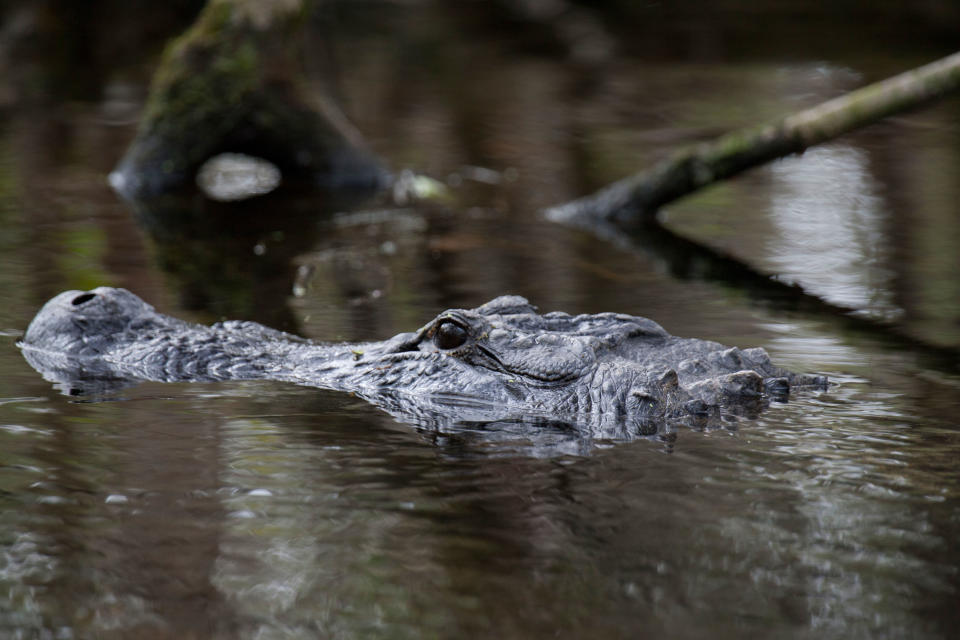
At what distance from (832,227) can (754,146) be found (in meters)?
1.40

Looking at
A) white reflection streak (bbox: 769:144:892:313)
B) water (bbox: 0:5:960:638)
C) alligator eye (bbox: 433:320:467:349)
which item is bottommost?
white reflection streak (bbox: 769:144:892:313)

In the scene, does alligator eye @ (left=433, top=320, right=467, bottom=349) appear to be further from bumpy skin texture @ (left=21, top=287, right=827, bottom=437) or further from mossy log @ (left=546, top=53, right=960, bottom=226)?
mossy log @ (left=546, top=53, right=960, bottom=226)

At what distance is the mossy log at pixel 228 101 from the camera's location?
10.8 meters

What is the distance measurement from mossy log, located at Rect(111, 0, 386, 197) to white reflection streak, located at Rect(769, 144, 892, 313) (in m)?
4.10

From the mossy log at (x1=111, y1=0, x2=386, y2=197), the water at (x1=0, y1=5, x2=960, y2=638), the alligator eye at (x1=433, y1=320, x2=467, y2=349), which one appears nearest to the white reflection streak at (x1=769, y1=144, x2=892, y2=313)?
the water at (x1=0, y1=5, x2=960, y2=638)

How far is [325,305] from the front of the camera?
722cm

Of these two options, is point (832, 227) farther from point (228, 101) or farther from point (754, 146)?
point (228, 101)

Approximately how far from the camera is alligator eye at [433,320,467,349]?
16.7ft

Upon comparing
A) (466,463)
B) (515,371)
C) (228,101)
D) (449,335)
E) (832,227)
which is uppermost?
(228,101)

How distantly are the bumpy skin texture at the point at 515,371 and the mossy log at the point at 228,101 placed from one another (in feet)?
→ 17.7

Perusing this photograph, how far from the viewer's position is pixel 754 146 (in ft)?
29.0

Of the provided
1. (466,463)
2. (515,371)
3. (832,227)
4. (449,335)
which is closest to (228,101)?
(832,227)

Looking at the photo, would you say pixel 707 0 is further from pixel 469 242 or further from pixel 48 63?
pixel 469 242

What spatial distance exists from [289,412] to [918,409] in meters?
2.52
